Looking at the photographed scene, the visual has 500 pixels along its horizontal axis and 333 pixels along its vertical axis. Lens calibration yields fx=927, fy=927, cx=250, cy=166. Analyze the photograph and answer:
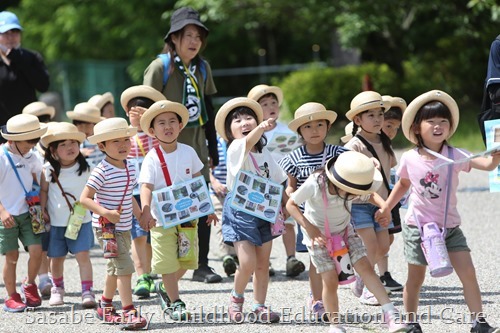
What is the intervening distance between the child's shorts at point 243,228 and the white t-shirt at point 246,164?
188 millimetres

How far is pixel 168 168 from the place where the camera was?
6.68 meters

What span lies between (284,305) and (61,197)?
2024 mm

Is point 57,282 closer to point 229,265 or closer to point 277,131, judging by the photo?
point 229,265

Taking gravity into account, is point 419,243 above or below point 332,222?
below

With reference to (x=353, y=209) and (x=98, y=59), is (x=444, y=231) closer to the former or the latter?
(x=353, y=209)

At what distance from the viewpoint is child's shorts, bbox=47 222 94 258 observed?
296 inches

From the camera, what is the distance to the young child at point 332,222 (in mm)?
5750

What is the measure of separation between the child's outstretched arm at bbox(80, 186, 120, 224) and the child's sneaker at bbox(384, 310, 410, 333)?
6.66 ft

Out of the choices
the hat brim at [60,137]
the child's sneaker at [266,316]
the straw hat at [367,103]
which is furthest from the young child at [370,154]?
the hat brim at [60,137]

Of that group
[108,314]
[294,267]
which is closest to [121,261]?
[108,314]

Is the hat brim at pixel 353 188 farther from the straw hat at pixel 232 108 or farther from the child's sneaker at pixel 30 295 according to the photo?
the child's sneaker at pixel 30 295

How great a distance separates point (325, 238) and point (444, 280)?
2133mm

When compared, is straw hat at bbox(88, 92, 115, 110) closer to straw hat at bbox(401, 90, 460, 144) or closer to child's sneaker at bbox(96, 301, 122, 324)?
child's sneaker at bbox(96, 301, 122, 324)

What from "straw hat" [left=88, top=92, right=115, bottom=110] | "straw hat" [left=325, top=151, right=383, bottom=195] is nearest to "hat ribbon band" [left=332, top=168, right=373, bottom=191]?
"straw hat" [left=325, top=151, right=383, bottom=195]
